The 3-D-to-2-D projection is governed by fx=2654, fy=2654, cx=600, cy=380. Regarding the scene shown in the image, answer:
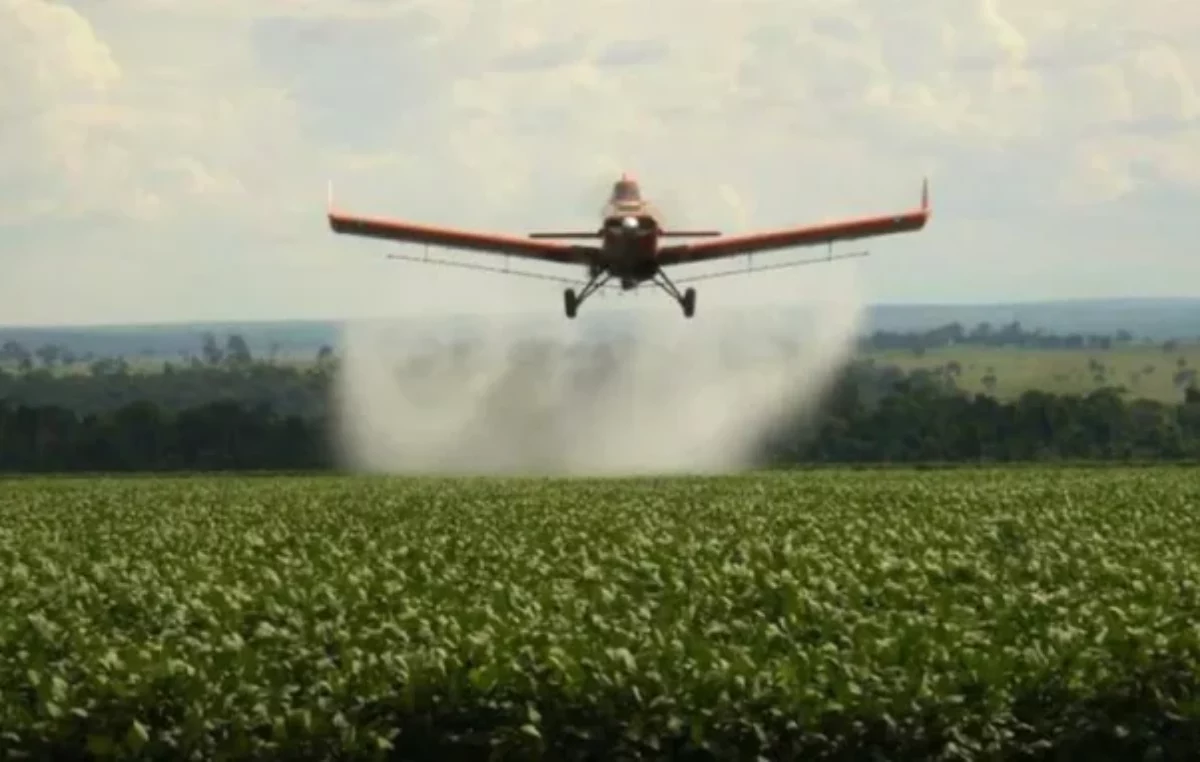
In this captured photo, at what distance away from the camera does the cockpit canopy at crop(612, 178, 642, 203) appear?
199 feet

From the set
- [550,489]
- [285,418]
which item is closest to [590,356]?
[285,418]

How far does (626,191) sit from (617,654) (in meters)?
42.8

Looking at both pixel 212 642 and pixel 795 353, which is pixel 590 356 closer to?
pixel 795 353

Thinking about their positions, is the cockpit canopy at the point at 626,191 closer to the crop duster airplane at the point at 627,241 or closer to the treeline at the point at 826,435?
the crop duster airplane at the point at 627,241

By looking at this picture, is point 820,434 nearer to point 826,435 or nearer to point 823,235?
point 826,435

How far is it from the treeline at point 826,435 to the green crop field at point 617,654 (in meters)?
74.4

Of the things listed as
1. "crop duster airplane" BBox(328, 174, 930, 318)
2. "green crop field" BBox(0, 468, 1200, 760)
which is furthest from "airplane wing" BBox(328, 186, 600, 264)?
"green crop field" BBox(0, 468, 1200, 760)

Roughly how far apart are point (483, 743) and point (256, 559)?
48.1 ft

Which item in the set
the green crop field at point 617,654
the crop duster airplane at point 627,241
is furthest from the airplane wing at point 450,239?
the green crop field at point 617,654

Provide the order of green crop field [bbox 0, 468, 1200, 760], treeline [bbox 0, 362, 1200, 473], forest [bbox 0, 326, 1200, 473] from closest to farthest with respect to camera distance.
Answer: green crop field [bbox 0, 468, 1200, 760] < forest [bbox 0, 326, 1200, 473] < treeline [bbox 0, 362, 1200, 473]

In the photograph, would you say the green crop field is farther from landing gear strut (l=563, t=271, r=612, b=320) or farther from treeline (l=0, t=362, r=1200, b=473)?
treeline (l=0, t=362, r=1200, b=473)

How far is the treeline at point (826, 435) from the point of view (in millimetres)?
109125

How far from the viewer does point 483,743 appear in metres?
18.3

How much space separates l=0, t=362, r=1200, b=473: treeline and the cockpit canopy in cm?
4162
